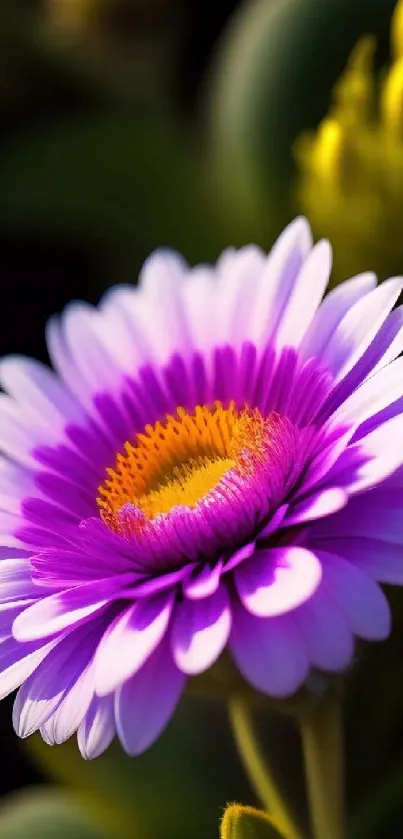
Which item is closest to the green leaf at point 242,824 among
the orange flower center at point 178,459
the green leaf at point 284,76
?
the orange flower center at point 178,459

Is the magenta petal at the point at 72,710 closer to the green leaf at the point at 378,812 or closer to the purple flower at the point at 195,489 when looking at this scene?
the purple flower at the point at 195,489

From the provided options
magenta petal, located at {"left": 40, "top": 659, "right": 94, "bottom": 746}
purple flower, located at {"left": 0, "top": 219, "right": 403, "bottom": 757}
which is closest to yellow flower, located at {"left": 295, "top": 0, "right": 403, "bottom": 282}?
purple flower, located at {"left": 0, "top": 219, "right": 403, "bottom": 757}

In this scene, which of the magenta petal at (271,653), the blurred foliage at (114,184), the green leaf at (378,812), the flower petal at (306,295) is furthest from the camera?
the blurred foliage at (114,184)

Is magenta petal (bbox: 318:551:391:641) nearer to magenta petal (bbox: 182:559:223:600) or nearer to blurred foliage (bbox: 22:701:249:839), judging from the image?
magenta petal (bbox: 182:559:223:600)

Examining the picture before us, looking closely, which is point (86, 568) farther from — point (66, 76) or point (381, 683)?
point (66, 76)

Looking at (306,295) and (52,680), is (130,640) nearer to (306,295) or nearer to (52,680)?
(52,680)

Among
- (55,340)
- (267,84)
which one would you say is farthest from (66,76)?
Result: (55,340)

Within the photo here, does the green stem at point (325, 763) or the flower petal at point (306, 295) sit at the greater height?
the flower petal at point (306, 295)
